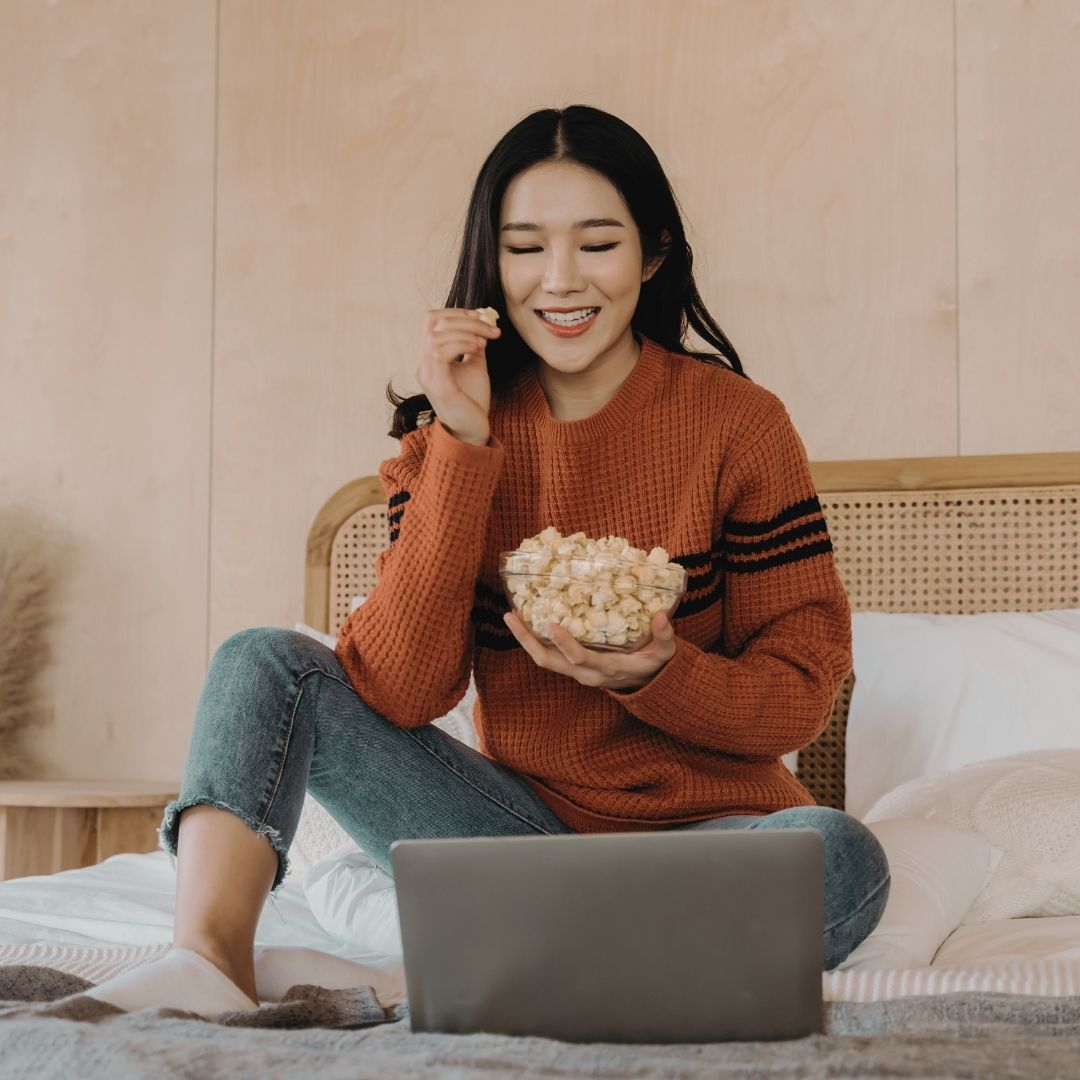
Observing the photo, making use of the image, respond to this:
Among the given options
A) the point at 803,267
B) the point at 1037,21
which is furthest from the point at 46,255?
the point at 1037,21

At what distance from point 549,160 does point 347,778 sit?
0.70 m

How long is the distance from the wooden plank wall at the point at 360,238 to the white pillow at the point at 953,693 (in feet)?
1.38

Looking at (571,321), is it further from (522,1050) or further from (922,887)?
(522,1050)

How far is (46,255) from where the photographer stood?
295 centimetres

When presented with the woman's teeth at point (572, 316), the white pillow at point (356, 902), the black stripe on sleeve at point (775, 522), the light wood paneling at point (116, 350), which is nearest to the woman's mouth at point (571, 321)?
the woman's teeth at point (572, 316)

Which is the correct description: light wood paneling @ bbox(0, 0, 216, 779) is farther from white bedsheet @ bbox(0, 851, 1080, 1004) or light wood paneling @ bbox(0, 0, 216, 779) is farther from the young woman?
the young woman

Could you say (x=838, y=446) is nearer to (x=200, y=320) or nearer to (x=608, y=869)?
(x=200, y=320)

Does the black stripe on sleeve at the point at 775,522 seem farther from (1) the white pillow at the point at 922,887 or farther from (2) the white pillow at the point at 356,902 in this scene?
(2) the white pillow at the point at 356,902

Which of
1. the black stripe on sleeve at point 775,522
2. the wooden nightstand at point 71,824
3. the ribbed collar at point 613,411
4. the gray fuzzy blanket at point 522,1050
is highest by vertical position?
the ribbed collar at point 613,411

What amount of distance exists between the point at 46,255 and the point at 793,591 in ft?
6.73

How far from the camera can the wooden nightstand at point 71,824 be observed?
2.43m

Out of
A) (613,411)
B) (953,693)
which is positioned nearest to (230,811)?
(613,411)

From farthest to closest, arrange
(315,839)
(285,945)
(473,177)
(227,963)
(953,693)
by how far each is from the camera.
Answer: (473,177) < (953,693) < (315,839) < (285,945) < (227,963)

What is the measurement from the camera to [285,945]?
1.49m
